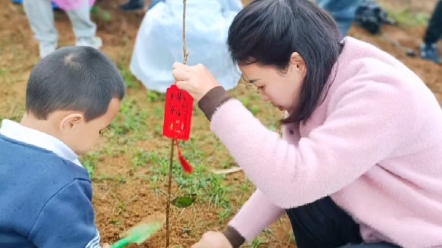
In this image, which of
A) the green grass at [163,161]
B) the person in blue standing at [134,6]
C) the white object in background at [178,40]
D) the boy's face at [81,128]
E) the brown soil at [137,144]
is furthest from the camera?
the person in blue standing at [134,6]

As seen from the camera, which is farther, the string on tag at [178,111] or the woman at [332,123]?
the string on tag at [178,111]

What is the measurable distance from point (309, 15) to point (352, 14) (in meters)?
2.42

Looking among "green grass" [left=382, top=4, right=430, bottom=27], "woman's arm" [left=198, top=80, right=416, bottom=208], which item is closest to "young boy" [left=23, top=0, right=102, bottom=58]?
"woman's arm" [left=198, top=80, right=416, bottom=208]

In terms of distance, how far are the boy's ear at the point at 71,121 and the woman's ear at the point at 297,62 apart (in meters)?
0.56

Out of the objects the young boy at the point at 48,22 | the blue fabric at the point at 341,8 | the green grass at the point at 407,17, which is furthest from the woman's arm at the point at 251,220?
the green grass at the point at 407,17

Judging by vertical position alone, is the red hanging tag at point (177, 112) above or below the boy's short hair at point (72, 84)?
below

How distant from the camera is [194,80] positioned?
135cm

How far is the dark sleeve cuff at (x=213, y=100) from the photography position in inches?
52.6

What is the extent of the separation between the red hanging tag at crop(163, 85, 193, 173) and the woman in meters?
0.08

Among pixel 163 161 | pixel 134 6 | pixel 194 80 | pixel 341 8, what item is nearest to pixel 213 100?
pixel 194 80

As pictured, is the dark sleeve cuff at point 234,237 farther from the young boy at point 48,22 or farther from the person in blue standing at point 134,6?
the person in blue standing at point 134,6

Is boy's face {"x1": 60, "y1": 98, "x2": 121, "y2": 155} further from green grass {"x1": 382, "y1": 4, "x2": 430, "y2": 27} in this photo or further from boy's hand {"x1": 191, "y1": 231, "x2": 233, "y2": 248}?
green grass {"x1": 382, "y1": 4, "x2": 430, "y2": 27}

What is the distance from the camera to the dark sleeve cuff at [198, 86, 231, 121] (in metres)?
1.34

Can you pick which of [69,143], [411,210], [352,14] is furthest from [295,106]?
[352,14]
